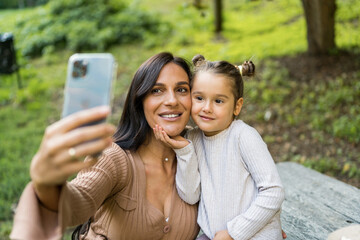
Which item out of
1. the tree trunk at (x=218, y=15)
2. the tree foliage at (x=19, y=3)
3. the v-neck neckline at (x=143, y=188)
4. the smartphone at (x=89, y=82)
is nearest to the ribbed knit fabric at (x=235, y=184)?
the v-neck neckline at (x=143, y=188)

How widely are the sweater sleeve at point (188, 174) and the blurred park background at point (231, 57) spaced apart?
0.66m

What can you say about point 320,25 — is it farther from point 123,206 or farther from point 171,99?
point 123,206

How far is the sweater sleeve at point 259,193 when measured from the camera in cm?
188

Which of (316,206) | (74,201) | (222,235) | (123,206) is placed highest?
(74,201)

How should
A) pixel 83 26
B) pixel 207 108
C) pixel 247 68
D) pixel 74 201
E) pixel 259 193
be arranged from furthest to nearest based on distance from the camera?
pixel 83 26, pixel 247 68, pixel 207 108, pixel 259 193, pixel 74 201

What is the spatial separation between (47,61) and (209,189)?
990 cm

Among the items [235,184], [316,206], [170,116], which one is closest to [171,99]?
[170,116]

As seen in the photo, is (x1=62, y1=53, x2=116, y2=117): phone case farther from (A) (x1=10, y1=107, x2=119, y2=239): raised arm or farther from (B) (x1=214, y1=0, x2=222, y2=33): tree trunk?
(B) (x1=214, y1=0, x2=222, y2=33): tree trunk

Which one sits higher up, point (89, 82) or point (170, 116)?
point (89, 82)

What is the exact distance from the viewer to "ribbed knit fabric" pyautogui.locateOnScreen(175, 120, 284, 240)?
190cm

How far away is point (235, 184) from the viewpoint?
2002 millimetres

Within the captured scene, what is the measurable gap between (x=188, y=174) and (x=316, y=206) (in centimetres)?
133

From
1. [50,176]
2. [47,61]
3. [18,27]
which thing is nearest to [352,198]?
[50,176]

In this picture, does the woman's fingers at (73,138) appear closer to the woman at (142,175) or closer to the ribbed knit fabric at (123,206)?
the woman at (142,175)
